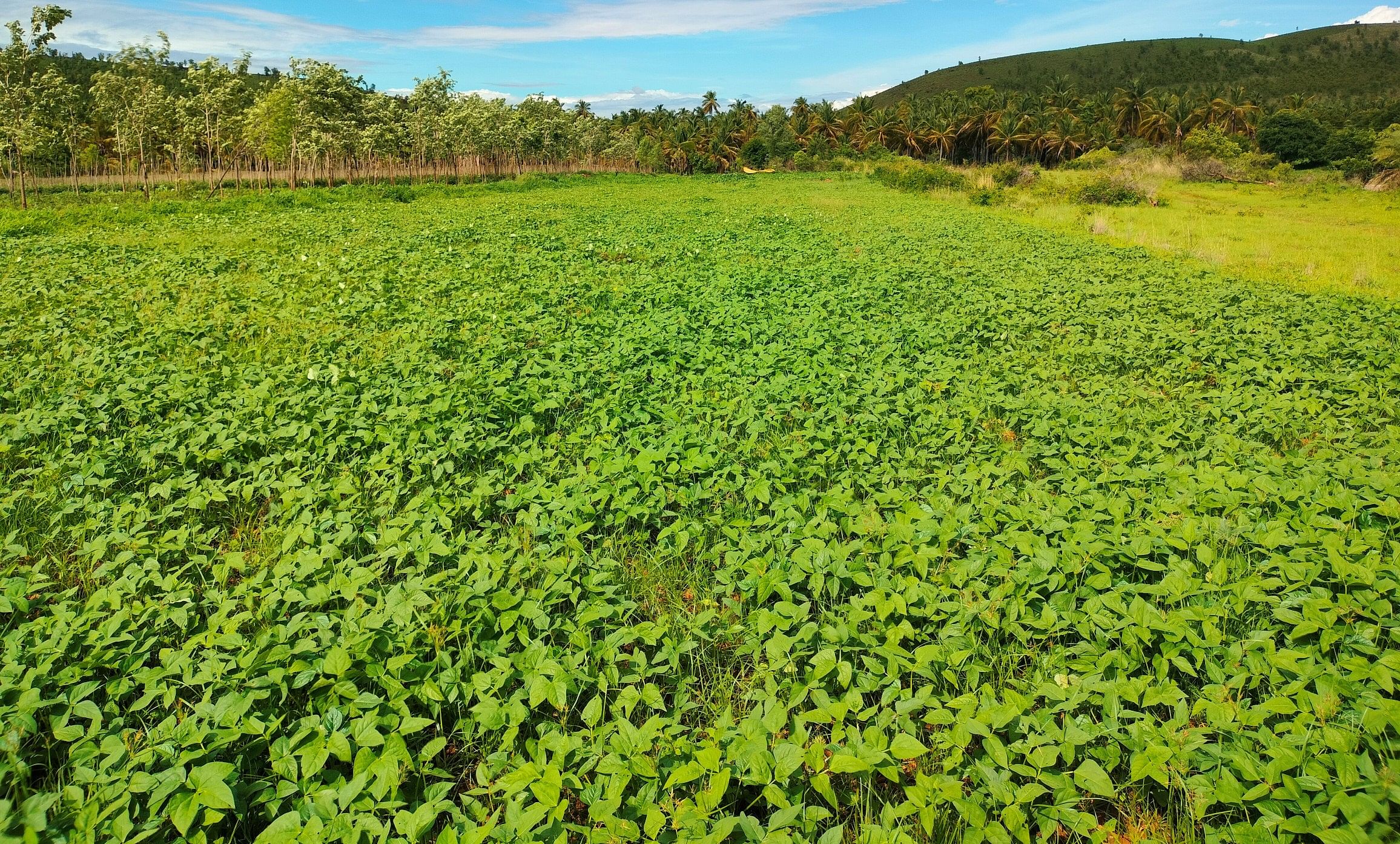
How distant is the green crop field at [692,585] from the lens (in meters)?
2.45

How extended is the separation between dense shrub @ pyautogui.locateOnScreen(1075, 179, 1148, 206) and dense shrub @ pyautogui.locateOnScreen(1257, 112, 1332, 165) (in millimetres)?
28286

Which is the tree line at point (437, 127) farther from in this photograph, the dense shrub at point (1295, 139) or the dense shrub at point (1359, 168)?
the dense shrub at point (1359, 168)

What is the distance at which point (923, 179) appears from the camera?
4166cm

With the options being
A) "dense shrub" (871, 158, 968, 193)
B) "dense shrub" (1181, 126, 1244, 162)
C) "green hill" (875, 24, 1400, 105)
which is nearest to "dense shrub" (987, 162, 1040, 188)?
"dense shrub" (871, 158, 968, 193)

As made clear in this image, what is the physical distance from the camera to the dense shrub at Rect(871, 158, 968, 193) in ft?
133

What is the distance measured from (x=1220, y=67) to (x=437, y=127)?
511 feet

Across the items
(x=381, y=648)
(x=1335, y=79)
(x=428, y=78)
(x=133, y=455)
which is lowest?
(x=381, y=648)

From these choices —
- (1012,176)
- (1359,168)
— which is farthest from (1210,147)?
(1012,176)

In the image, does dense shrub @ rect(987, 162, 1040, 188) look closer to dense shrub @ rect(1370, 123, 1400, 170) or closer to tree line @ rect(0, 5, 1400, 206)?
dense shrub @ rect(1370, 123, 1400, 170)

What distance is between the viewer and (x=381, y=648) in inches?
120

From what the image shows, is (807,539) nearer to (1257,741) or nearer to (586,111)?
(1257,741)

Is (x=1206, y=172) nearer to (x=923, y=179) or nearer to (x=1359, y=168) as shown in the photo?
(x=1359, y=168)

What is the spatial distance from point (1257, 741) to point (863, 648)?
58.4 inches

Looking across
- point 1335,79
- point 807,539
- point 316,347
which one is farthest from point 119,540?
point 1335,79
